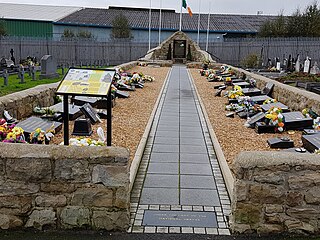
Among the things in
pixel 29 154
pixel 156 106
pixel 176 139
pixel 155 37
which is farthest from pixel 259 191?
pixel 155 37

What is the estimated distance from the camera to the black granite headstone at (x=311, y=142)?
6211mm

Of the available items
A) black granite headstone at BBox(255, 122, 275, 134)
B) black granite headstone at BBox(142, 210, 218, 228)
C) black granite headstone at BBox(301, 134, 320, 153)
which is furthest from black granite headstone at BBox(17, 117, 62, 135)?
black granite headstone at BBox(301, 134, 320, 153)

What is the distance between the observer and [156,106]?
Answer: 424 inches

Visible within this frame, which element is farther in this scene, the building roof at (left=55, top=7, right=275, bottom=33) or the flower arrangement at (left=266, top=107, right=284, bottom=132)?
the building roof at (left=55, top=7, right=275, bottom=33)

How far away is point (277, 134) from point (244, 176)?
4.42 metres

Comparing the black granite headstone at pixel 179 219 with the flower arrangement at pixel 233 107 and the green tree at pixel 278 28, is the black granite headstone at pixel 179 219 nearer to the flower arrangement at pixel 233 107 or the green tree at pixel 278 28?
the flower arrangement at pixel 233 107

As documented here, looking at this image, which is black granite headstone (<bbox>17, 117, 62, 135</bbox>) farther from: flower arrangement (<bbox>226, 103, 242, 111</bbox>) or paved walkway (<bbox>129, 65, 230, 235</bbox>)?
flower arrangement (<bbox>226, 103, 242, 111</bbox>)

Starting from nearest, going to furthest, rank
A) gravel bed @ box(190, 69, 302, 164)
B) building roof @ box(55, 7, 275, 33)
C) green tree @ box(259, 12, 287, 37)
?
gravel bed @ box(190, 69, 302, 164), green tree @ box(259, 12, 287, 37), building roof @ box(55, 7, 275, 33)

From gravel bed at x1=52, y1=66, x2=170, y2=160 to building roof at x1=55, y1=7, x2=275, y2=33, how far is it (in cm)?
4098

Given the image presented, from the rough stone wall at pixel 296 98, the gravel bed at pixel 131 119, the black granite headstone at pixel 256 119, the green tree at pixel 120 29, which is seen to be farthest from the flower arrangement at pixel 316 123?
the green tree at pixel 120 29

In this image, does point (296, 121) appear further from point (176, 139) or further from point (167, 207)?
point (167, 207)

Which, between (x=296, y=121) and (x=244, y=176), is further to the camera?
(x=296, y=121)

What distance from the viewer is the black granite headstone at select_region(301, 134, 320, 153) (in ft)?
20.4

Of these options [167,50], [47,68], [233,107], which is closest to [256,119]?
[233,107]
